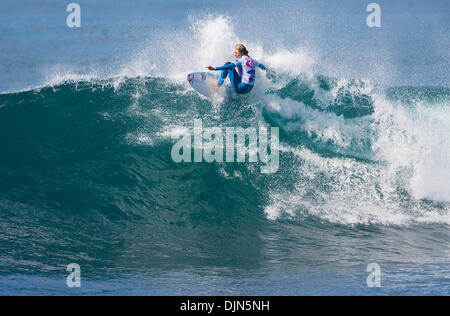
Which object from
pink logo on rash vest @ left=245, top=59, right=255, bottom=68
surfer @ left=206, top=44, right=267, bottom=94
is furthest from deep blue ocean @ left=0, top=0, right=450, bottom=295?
pink logo on rash vest @ left=245, top=59, right=255, bottom=68

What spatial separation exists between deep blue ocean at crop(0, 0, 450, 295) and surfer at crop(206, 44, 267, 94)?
490mm

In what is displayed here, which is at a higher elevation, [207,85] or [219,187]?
[207,85]

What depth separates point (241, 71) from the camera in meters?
10.6

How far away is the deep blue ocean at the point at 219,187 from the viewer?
6.49 metres

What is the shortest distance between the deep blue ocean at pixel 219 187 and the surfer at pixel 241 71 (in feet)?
1.61

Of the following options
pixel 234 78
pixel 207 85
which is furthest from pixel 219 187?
pixel 207 85

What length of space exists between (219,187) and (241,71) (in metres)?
2.68

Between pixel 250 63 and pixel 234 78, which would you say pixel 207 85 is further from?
pixel 250 63

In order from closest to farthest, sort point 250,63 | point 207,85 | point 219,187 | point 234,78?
point 219,187 → point 250,63 → point 234,78 → point 207,85

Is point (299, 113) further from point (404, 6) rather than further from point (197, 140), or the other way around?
Answer: point (404, 6)

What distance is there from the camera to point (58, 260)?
22.4ft

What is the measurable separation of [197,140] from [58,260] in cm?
427

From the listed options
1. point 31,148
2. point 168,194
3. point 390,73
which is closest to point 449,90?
point 390,73

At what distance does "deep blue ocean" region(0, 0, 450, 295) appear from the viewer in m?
6.49
